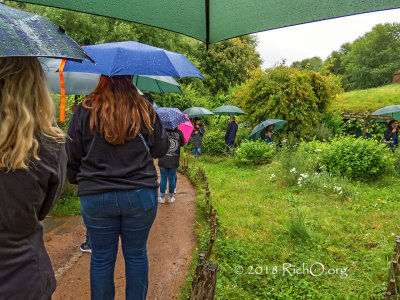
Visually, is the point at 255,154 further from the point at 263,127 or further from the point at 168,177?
the point at 168,177

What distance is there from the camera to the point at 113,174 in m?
2.10

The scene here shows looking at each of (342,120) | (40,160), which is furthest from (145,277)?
(342,120)

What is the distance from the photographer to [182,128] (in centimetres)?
599

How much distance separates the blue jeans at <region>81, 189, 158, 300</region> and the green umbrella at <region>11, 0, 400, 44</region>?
1.22 m

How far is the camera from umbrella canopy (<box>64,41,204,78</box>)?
7.82 feet

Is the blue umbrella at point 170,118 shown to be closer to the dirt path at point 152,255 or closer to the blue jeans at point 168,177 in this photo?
the blue jeans at point 168,177

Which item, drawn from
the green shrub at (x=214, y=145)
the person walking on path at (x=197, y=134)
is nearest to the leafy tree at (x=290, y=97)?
the green shrub at (x=214, y=145)

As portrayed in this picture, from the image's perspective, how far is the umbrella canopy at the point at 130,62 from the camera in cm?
238

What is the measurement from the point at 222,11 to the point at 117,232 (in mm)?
1702

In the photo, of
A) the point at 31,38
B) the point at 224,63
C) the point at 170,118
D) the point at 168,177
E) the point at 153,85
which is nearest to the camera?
the point at 31,38

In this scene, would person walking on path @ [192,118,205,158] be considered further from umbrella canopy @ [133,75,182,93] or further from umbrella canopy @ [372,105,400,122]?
umbrella canopy @ [372,105,400,122]

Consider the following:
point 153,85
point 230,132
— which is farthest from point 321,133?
point 153,85

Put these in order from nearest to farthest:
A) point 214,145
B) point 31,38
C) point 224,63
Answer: point 31,38 → point 214,145 → point 224,63

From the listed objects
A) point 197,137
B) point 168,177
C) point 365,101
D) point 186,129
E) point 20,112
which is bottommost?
point 197,137
